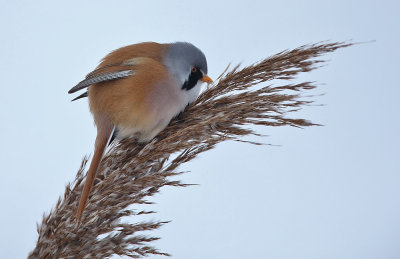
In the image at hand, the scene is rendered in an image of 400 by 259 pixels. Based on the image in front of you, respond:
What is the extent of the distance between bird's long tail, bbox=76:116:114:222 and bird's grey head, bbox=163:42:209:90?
1.50ft

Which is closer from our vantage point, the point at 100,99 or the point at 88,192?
the point at 88,192

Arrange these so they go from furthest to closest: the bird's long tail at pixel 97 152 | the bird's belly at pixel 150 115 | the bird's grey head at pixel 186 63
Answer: the bird's grey head at pixel 186 63 < the bird's belly at pixel 150 115 < the bird's long tail at pixel 97 152

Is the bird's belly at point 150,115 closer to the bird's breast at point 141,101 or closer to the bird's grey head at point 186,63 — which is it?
the bird's breast at point 141,101

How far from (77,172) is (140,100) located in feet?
1.53

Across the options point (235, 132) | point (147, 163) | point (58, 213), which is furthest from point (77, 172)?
point (235, 132)

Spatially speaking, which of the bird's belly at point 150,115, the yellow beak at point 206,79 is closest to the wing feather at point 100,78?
the bird's belly at point 150,115

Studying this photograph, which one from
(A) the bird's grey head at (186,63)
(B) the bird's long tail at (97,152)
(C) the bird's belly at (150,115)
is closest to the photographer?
(B) the bird's long tail at (97,152)

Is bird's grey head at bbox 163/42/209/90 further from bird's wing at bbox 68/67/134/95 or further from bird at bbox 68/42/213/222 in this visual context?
bird's wing at bbox 68/67/134/95

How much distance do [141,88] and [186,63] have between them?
0.31 m

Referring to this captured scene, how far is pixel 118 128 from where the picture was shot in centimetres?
213

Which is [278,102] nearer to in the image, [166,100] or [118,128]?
[166,100]

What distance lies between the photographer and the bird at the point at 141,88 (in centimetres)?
211

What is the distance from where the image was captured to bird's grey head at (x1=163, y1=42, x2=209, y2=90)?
2.31m

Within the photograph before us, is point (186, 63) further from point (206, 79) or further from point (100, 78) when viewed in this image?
point (100, 78)
